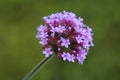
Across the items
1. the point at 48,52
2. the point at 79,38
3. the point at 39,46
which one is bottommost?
the point at 48,52

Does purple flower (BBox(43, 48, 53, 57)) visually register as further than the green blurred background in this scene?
No

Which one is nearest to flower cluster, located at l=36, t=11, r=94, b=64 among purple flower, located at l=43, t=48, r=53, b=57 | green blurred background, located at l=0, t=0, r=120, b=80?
purple flower, located at l=43, t=48, r=53, b=57

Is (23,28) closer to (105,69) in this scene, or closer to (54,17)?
(105,69)

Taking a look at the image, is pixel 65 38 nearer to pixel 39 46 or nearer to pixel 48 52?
pixel 48 52

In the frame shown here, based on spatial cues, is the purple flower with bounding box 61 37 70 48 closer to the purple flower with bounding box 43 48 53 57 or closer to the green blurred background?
the purple flower with bounding box 43 48 53 57

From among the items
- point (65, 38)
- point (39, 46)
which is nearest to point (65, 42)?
point (65, 38)

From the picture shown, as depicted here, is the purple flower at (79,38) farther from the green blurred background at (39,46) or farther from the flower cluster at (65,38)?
the green blurred background at (39,46)
